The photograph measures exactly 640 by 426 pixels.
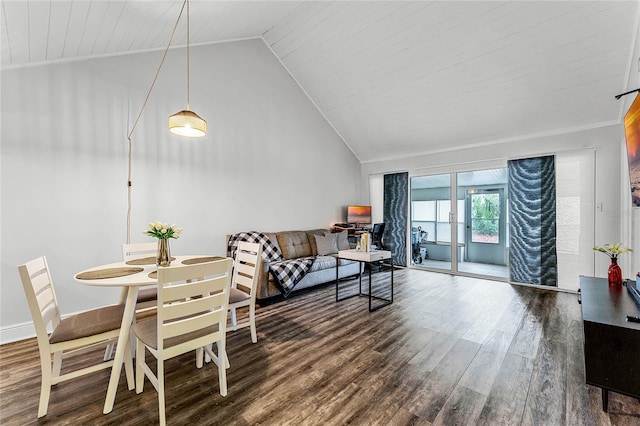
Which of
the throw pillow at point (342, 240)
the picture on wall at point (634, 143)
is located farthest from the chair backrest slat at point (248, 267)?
the picture on wall at point (634, 143)

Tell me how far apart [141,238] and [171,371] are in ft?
6.02

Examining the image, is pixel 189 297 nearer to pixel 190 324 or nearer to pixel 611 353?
pixel 190 324

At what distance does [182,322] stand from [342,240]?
403 cm

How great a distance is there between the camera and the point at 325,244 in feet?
16.4

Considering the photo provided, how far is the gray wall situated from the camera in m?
2.64

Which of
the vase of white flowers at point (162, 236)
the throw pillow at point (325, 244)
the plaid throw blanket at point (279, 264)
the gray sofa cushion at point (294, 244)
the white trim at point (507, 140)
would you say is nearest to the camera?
the vase of white flowers at point (162, 236)

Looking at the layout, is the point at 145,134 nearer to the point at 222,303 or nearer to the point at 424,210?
the point at 222,303

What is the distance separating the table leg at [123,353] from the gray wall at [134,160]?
1722 mm

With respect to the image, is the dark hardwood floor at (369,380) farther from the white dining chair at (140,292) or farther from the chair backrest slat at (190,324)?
the chair backrest slat at (190,324)

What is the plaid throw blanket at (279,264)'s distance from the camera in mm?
3672

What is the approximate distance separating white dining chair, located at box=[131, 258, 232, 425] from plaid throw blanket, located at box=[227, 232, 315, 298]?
1812mm

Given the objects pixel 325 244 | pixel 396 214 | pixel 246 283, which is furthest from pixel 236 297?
pixel 396 214

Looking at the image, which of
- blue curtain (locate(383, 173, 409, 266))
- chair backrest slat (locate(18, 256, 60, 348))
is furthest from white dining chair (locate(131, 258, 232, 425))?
blue curtain (locate(383, 173, 409, 266))

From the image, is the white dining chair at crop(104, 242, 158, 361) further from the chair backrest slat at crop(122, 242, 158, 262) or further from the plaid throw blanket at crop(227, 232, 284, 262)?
the plaid throw blanket at crop(227, 232, 284, 262)
